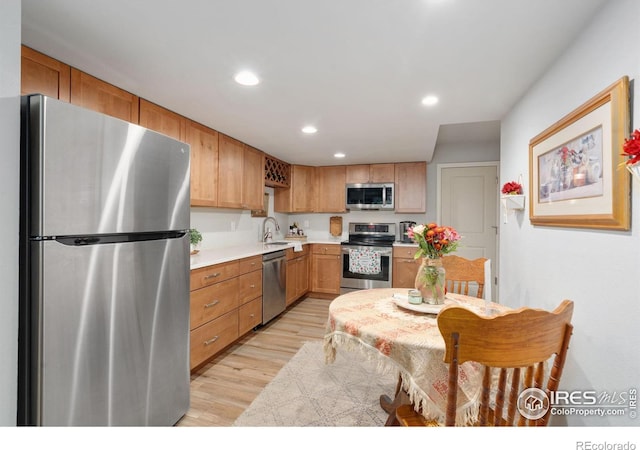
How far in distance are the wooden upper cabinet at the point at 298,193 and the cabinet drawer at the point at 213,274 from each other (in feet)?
7.16

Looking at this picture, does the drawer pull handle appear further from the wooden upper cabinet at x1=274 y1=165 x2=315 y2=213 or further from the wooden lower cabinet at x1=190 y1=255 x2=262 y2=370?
the wooden upper cabinet at x1=274 y1=165 x2=315 y2=213

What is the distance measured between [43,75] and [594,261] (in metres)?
2.92

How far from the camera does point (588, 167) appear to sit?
4.37ft

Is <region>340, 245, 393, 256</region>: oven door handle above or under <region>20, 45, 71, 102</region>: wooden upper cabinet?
under

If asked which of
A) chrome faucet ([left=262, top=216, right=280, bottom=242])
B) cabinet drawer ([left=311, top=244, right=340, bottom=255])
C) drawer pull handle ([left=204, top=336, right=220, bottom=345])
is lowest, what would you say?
drawer pull handle ([left=204, top=336, right=220, bottom=345])

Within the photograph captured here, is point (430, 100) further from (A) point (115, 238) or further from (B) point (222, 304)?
(B) point (222, 304)

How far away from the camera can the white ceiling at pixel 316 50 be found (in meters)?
1.30

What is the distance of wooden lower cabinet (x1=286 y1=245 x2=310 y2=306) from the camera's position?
4.02 metres

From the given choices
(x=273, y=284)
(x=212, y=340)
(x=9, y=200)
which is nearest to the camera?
(x=9, y=200)

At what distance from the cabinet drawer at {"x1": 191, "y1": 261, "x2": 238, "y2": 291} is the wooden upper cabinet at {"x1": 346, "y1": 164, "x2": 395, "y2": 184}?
104 inches

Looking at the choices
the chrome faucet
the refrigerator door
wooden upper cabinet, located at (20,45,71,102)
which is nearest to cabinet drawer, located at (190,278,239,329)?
the refrigerator door

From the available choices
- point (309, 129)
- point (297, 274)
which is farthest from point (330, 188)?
point (309, 129)

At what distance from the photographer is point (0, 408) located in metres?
1.09
